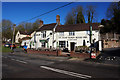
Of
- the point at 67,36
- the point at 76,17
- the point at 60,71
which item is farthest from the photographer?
the point at 76,17

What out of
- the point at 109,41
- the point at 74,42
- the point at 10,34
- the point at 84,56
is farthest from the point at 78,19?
the point at 10,34

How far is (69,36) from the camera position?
1014 inches

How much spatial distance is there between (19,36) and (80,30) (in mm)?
41100

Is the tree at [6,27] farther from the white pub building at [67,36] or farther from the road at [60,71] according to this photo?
the road at [60,71]

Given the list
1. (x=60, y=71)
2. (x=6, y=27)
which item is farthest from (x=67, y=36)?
(x=6, y=27)

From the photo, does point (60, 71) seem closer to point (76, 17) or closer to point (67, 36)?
point (67, 36)

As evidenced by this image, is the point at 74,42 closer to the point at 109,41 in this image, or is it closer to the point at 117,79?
the point at 109,41

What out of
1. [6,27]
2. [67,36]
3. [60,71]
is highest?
[6,27]

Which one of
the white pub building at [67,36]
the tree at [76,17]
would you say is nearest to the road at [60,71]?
the white pub building at [67,36]

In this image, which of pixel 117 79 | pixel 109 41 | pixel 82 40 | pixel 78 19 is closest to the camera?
pixel 117 79

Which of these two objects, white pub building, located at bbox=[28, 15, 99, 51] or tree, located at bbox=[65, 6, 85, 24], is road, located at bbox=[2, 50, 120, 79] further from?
tree, located at bbox=[65, 6, 85, 24]

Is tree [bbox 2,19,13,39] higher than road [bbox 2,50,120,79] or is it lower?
higher

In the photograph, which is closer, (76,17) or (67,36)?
(67,36)

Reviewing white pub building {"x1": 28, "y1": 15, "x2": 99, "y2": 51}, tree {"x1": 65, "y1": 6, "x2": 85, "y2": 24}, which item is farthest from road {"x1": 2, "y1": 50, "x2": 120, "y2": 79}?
tree {"x1": 65, "y1": 6, "x2": 85, "y2": 24}
